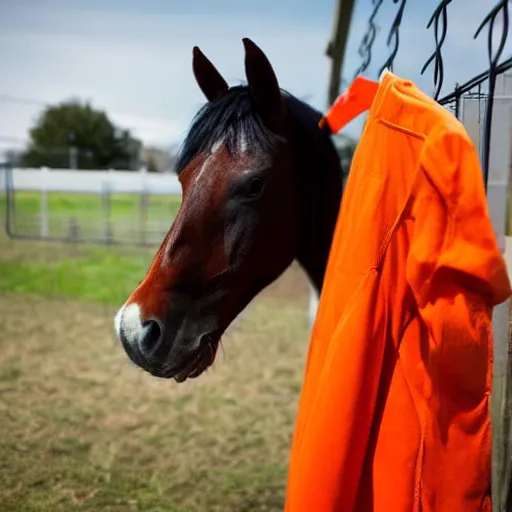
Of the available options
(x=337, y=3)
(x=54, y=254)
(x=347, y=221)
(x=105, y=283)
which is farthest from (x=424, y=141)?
(x=54, y=254)

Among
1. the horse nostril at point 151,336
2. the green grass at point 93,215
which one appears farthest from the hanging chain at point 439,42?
the green grass at point 93,215

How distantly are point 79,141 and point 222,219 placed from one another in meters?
17.1

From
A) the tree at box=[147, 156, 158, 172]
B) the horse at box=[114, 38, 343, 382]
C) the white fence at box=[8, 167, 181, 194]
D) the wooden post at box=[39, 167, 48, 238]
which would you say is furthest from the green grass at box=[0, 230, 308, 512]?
the tree at box=[147, 156, 158, 172]

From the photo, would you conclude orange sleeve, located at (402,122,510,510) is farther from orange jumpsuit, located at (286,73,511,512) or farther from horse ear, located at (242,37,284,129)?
horse ear, located at (242,37,284,129)

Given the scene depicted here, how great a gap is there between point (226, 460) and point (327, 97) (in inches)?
98.2

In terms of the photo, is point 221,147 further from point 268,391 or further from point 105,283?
point 105,283

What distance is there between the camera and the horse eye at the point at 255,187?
1131 millimetres

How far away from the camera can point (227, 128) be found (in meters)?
1.17

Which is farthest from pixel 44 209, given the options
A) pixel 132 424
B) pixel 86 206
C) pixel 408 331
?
pixel 408 331

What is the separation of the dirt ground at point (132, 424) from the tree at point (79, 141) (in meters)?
8.29

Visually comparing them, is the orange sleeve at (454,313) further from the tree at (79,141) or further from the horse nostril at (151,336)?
the tree at (79,141)

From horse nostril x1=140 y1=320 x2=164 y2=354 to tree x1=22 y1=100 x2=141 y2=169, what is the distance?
1114cm

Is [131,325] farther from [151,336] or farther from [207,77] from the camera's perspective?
[207,77]

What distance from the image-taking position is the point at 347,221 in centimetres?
89
